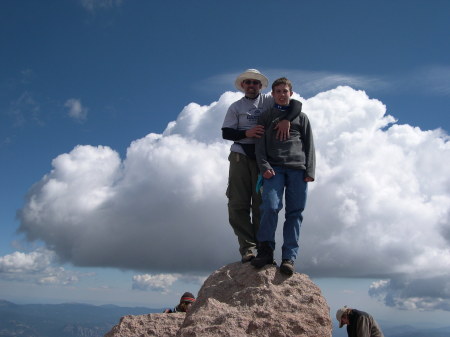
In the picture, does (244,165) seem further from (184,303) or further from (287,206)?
(184,303)

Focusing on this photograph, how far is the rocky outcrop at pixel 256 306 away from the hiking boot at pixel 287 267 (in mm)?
126

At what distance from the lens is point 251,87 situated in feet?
26.7

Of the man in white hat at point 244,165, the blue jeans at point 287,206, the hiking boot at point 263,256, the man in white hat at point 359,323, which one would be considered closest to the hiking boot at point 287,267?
the blue jeans at point 287,206

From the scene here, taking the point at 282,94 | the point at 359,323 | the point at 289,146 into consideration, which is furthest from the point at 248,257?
the point at 359,323

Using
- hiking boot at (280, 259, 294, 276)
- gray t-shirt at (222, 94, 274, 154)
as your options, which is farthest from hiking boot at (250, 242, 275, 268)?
gray t-shirt at (222, 94, 274, 154)

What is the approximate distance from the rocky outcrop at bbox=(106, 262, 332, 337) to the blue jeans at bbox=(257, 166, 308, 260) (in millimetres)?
539

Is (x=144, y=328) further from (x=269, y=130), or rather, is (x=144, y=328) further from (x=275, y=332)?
(x=269, y=130)

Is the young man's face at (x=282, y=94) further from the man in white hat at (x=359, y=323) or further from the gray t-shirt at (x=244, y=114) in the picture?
the man in white hat at (x=359, y=323)

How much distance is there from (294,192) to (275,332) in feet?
7.94

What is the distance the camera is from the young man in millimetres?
7004

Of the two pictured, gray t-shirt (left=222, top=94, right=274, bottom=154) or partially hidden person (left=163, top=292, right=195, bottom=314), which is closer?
gray t-shirt (left=222, top=94, right=274, bottom=154)

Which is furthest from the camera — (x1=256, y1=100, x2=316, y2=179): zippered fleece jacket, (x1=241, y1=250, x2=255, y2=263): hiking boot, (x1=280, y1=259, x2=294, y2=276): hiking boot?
(x1=241, y1=250, x2=255, y2=263): hiking boot

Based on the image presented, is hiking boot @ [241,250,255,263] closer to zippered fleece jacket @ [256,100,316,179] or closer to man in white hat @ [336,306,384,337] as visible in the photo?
zippered fleece jacket @ [256,100,316,179]

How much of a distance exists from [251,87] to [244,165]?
156 cm
